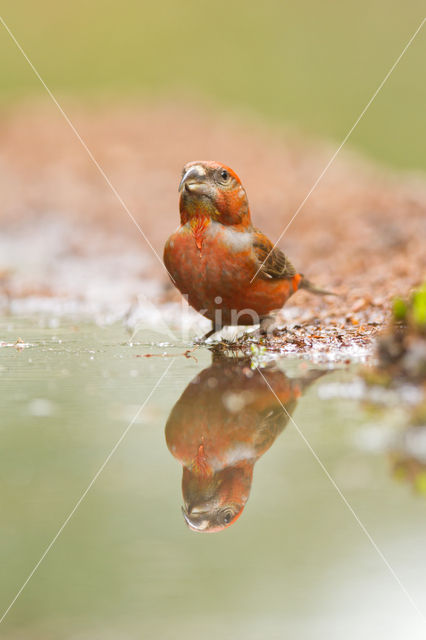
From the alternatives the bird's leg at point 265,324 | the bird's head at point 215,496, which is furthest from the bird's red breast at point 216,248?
the bird's head at point 215,496

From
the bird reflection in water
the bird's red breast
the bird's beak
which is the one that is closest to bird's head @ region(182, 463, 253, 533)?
the bird reflection in water

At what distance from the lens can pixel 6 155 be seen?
13445mm

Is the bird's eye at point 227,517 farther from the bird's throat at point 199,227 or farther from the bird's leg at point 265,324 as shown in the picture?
the bird's leg at point 265,324

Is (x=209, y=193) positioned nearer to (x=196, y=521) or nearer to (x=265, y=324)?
(x=265, y=324)

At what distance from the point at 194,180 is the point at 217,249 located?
0.35 metres

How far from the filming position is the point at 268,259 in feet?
13.6

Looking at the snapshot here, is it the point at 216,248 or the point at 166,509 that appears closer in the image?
the point at 166,509

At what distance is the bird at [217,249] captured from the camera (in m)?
3.85

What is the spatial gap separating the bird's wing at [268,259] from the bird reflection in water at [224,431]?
705 millimetres

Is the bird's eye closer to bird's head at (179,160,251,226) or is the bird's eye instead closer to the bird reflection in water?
the bird reflection in water

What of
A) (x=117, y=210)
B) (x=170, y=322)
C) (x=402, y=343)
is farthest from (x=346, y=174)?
(x=402, y=343)

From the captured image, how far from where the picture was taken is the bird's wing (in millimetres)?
4051

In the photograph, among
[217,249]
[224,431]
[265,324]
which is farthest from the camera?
[265,324]

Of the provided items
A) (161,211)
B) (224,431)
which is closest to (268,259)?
(224,431)
